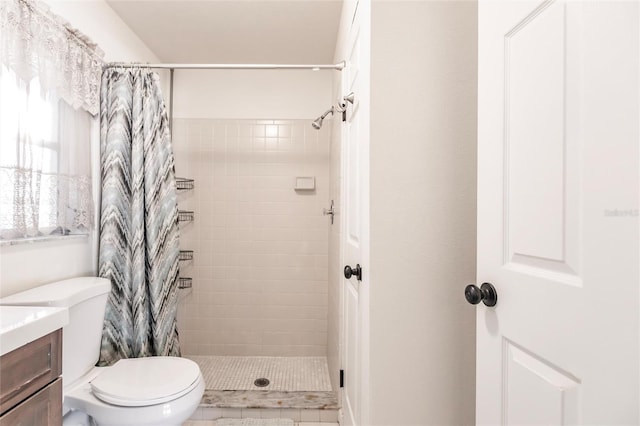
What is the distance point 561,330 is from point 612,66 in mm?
427

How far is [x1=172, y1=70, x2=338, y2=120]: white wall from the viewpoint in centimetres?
263

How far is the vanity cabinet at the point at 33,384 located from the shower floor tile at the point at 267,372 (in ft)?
3.98

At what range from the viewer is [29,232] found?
52.6 inches

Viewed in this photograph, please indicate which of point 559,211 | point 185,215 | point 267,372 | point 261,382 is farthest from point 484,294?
point 185,215

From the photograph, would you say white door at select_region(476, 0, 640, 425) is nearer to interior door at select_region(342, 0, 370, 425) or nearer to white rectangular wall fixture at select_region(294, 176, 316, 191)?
interior door at select_region(342, 0, 370, 425)

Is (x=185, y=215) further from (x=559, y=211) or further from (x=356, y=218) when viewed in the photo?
(x=559, y=211)

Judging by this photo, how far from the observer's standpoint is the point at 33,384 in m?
0.89

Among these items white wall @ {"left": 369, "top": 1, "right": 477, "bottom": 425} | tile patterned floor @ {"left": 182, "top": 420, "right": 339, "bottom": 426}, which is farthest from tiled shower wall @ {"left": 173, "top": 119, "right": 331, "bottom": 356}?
white wall @ {"left": 369, "top": 1, "right": 477, "bottom": 425}

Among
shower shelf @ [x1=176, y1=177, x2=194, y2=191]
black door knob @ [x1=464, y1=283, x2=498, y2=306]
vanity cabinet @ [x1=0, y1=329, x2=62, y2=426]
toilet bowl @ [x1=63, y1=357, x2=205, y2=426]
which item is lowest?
toilet bowl @ [x1=63, y1=357, x2=205, y2=426]

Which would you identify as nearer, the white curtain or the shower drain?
the white curtain

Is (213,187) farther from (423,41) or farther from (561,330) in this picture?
(561,330)

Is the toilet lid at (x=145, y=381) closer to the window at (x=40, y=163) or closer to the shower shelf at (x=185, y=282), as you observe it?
the window at (x=40, y=163)

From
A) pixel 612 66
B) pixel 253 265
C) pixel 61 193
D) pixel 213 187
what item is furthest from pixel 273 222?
pixel 612 66

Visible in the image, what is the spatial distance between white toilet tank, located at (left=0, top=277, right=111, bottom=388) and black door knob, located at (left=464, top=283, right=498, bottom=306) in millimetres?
1422
